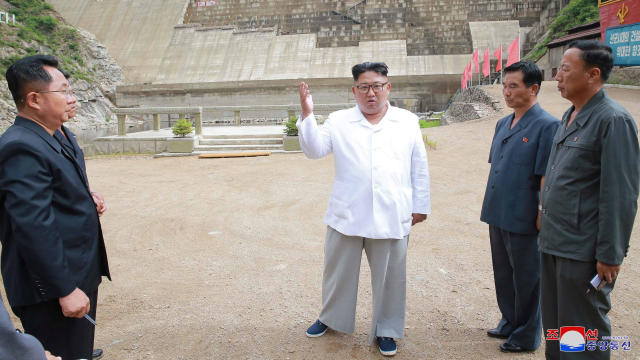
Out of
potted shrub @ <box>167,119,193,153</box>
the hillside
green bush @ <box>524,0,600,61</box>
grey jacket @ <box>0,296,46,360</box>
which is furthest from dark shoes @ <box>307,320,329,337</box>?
green bush @ <box>524,0,600,61</box>

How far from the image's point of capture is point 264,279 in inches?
174

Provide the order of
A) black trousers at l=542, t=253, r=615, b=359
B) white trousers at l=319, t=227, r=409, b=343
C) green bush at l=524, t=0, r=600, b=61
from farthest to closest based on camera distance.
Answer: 1. green bush at l=524, t=0, r=600, b=61
2. white trousers at l=319, t=227, r=409, b=343
3. black trousers at l=542, t=253, r=615, b=359

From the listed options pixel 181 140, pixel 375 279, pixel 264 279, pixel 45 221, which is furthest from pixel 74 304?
pixel 181 140

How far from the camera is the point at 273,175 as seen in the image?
981 centimetres

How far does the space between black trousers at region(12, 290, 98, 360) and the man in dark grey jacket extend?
2532 mm

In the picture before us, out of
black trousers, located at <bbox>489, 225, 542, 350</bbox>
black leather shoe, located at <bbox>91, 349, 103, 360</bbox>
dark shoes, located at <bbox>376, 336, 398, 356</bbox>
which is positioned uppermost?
black trousers, located at <bbox>489, 225, 542, 350</bbox>

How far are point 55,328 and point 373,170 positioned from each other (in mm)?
2020

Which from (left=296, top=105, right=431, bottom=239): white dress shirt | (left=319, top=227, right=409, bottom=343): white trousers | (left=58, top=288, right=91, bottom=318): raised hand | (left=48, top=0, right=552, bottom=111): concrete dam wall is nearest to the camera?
(left=58, top=288, right=91, bottom=318): raised hand

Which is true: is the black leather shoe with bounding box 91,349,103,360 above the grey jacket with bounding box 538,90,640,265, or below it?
below

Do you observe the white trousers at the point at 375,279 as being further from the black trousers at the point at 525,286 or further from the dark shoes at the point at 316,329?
the black trousers at the point at 525,286

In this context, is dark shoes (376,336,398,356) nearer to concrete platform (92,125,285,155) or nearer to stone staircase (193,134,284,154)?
stone staircase (193,134,284,154)

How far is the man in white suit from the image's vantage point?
291cm

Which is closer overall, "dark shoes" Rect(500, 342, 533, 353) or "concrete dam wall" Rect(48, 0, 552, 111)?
"dark shoes" Rect(500, 342, 533, 353)

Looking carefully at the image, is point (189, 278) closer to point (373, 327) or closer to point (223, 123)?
point (373, 327)
